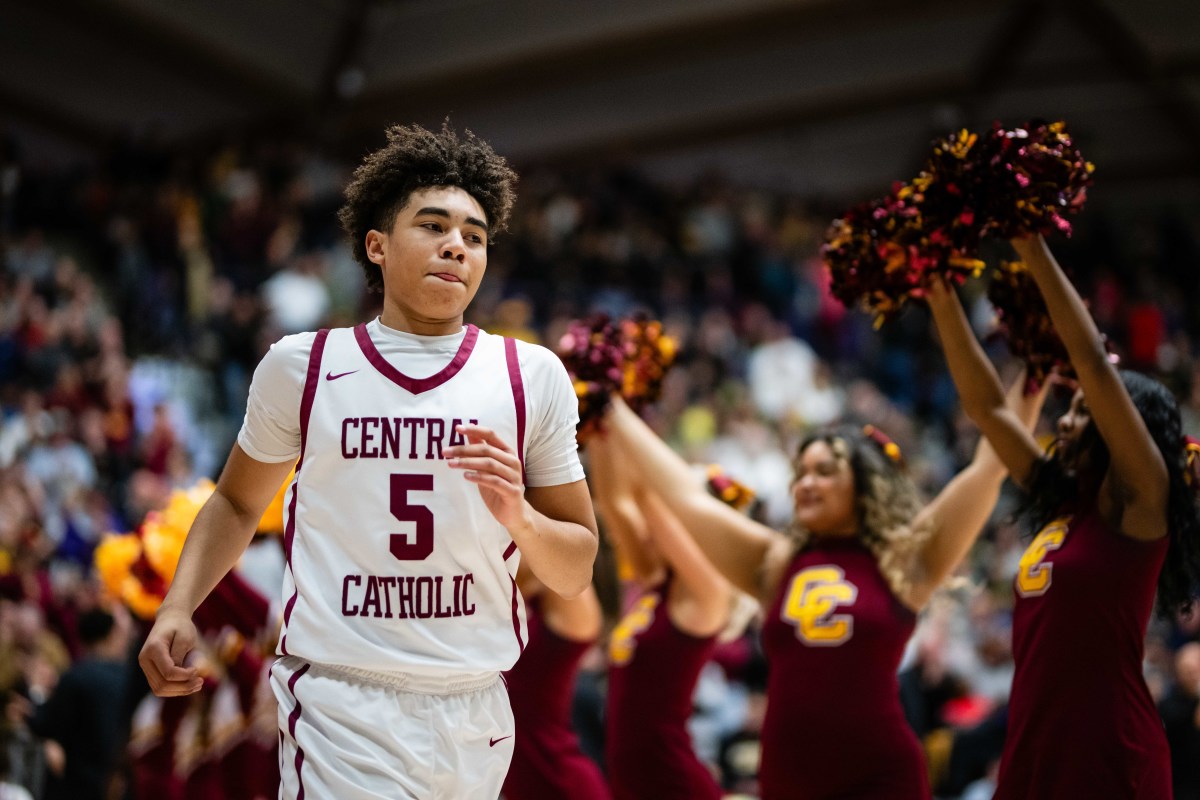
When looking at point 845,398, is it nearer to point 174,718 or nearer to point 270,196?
point 270,196

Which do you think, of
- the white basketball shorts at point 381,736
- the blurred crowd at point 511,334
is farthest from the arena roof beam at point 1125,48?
the white basketball shorts at point 381,736

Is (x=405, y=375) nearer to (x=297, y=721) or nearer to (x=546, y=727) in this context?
(x=297, y=721)

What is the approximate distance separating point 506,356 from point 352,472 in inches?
15.4

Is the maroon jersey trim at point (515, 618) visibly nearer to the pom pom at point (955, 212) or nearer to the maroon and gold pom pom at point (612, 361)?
the maroon and gold pom pom at point (612, 361)

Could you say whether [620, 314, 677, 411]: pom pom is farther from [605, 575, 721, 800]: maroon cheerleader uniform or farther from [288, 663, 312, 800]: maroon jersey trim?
[288, 663, 312, 800]: maroon jersey trim

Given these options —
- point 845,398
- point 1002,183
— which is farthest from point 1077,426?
point 845,398

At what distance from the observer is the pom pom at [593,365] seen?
3.89 m

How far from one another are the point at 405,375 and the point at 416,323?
153 mm

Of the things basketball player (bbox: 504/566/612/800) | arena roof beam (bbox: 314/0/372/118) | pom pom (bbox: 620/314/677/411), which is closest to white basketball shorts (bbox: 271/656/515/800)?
basketball player (bbox: 504/566/612/800)

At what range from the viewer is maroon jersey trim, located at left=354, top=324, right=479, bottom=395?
2.54m

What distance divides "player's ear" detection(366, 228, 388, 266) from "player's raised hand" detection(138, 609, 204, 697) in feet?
2.68

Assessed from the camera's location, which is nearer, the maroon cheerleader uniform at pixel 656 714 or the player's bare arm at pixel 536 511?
the player's bare arm at pixel 536 511

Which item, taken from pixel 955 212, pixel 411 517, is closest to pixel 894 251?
pixel 955 212

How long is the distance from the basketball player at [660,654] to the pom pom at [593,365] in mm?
238
